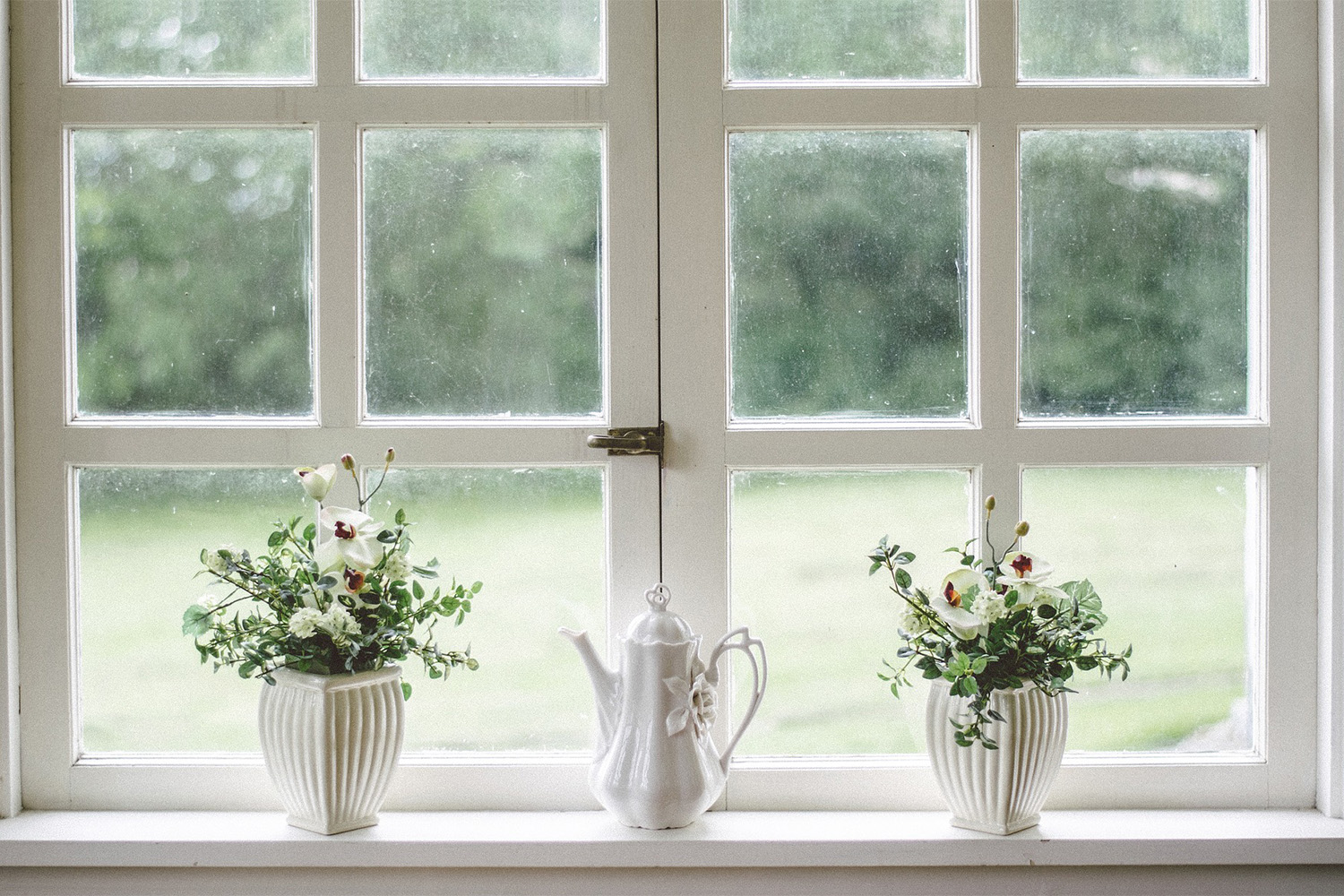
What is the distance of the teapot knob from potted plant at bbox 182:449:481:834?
221 mm

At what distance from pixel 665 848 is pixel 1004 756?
43 centimetres

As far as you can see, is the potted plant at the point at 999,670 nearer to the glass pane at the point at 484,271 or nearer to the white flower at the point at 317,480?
the glass pane at the point at 484,271

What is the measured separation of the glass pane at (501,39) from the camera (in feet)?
4.58

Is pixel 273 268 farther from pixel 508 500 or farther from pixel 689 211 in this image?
pixel 689 211

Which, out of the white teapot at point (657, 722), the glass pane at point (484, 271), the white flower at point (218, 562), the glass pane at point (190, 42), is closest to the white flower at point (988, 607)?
the white teapot at point (657, 722)

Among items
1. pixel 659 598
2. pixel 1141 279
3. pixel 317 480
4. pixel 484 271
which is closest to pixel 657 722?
pixel 659 598

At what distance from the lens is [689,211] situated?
1378 mm

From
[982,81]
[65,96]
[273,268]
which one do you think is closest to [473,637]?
[273,268]

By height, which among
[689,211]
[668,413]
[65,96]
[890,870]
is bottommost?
[890,870]

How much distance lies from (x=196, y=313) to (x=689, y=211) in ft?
2.29

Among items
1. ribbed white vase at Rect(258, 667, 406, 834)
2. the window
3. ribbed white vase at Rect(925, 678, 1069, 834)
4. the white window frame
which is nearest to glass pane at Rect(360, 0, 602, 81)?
the window

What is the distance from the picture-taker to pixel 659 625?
126cm

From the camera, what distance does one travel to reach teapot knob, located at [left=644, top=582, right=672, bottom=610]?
1.27 meters

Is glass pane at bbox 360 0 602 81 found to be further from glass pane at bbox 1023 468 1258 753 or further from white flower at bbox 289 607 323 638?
glass pane at bbox 1023 468 1258 753
